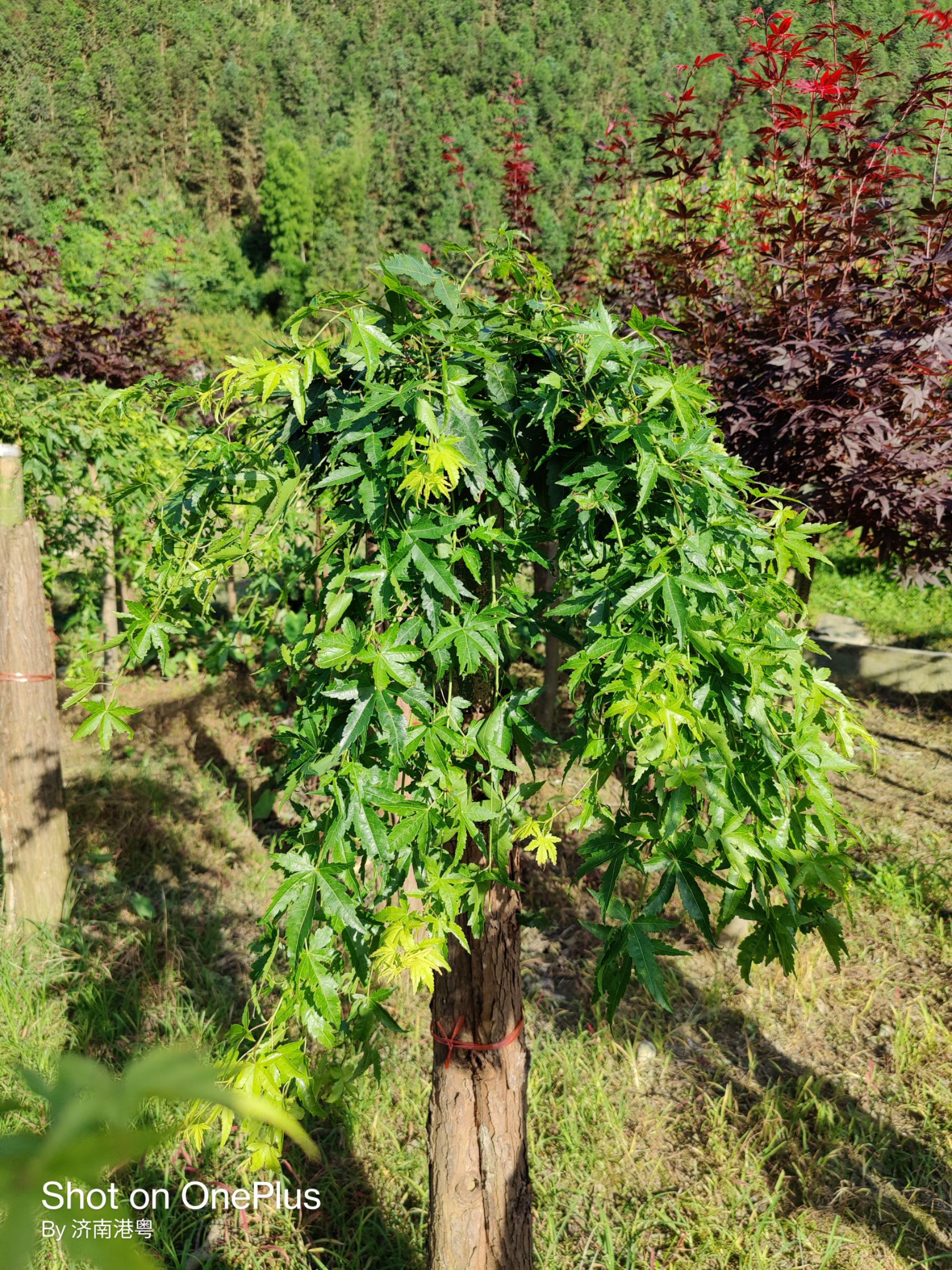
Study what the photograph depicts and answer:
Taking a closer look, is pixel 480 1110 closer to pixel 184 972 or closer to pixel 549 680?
pixel 184 972

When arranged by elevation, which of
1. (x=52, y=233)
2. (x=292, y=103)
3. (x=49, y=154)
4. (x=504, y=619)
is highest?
(x=292, y=103)

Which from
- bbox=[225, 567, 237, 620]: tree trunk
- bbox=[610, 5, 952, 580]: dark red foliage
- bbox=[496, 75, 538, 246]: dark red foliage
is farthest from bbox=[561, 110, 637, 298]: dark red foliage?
bbox=[225, 567, 237, 620]: tree trunk

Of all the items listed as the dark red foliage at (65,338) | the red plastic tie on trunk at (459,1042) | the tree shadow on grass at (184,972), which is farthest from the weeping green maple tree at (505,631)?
the dark red foliage at (65,338)

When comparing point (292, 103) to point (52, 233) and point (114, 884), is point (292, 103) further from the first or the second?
point (114, 884)

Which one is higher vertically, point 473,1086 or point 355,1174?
point 473,1086

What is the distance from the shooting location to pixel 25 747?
2.90 metres

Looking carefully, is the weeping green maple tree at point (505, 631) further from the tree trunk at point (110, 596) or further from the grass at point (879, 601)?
the grass at point (879, 601)

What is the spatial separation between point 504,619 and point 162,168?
46.9 m

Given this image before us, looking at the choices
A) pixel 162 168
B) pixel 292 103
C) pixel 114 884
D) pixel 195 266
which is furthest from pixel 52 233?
pixel 114 884

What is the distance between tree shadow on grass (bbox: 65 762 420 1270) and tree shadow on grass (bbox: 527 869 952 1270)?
3.03ft

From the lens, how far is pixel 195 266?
32625 millimetres

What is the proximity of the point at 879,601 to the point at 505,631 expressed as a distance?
7366 millimetres

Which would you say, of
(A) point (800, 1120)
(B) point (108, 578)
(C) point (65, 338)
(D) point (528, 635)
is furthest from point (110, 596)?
(A) point (800, 1120)

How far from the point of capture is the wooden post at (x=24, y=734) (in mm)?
2867
